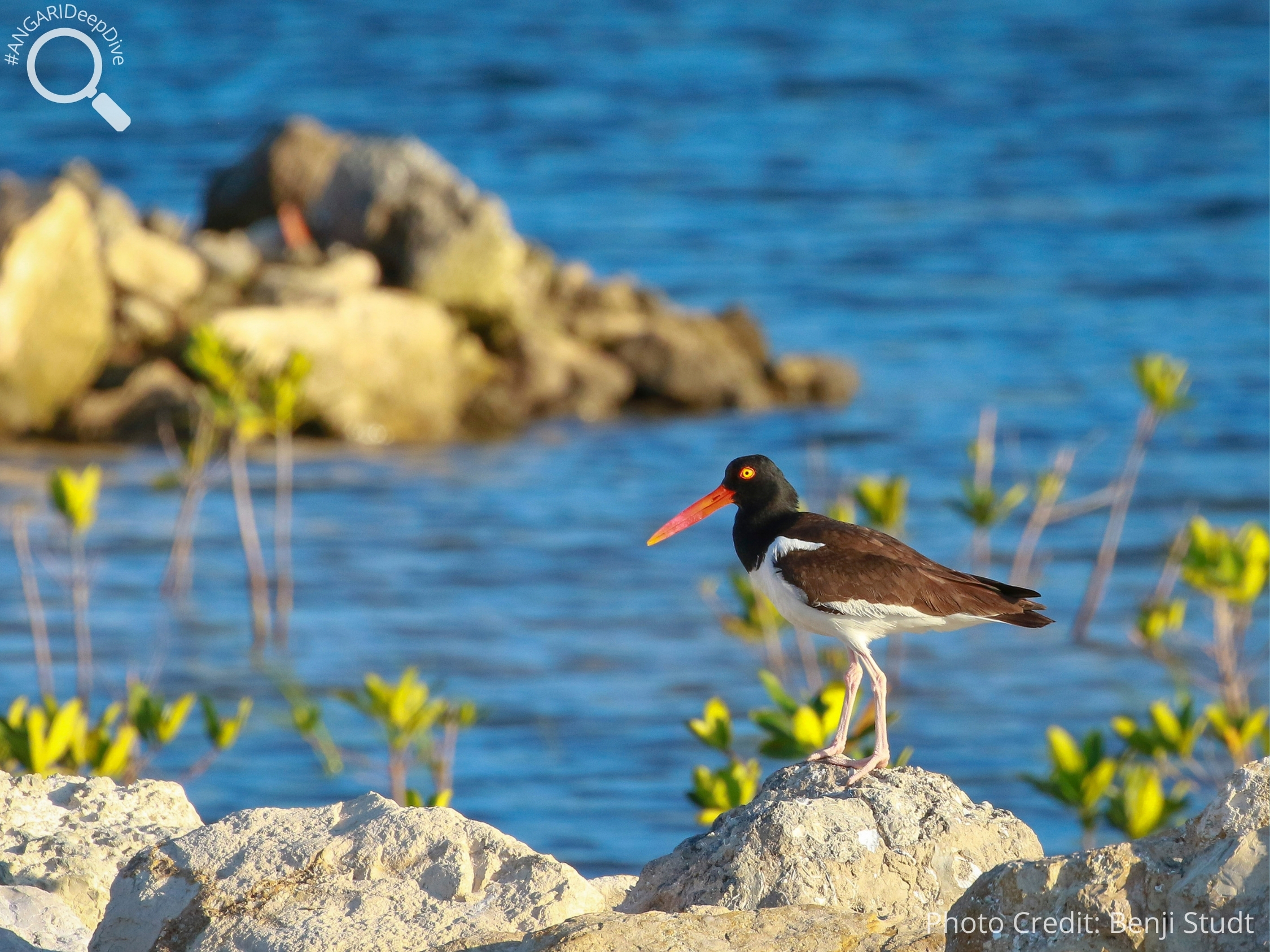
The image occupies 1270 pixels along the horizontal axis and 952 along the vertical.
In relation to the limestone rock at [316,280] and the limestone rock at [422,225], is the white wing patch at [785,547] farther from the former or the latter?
the limestone rock at [422,225]

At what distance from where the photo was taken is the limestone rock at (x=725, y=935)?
3328 mm

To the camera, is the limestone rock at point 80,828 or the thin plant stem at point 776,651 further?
the thin plant stem at point 776,651

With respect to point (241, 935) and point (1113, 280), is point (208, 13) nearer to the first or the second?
point (1113, 280)

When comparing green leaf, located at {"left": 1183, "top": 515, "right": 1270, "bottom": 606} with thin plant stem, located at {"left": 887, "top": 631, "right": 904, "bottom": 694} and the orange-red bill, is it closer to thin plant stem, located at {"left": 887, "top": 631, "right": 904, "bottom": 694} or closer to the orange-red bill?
thin plant stem, located at {"left": 887, "top": 631, "right": 904, "bottom": 694}

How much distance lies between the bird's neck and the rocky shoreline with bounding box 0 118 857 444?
10963mm

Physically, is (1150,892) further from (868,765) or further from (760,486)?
(760,486)

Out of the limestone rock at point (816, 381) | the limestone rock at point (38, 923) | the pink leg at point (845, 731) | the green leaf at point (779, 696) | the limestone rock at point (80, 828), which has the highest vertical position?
the pink leg at point (845, 731)

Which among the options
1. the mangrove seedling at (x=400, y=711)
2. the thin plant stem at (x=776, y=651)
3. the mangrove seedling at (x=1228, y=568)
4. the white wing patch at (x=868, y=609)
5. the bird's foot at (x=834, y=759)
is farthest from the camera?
the thin plant stem at (x=776, y=651)

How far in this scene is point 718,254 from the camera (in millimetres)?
25703

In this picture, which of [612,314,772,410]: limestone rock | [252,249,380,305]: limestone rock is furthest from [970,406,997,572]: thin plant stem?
[252,249,380,305]: limestone rock

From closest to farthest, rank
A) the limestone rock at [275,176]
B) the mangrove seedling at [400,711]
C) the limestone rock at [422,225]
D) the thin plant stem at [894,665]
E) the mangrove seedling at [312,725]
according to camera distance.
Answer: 1. the mangrove seedling at [400,711]
2. the mangrove seedling at [312,725]
3. the thin plant stem at [894,665]
4. the limestone rock at [422,225]
5. the limestone rock at [275,176]

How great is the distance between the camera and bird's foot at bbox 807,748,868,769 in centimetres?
469

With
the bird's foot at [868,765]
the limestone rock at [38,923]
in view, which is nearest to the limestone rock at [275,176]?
the bird's foot at [868,765]

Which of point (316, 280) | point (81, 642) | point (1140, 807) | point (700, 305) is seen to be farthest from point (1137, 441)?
point (700, 305)
